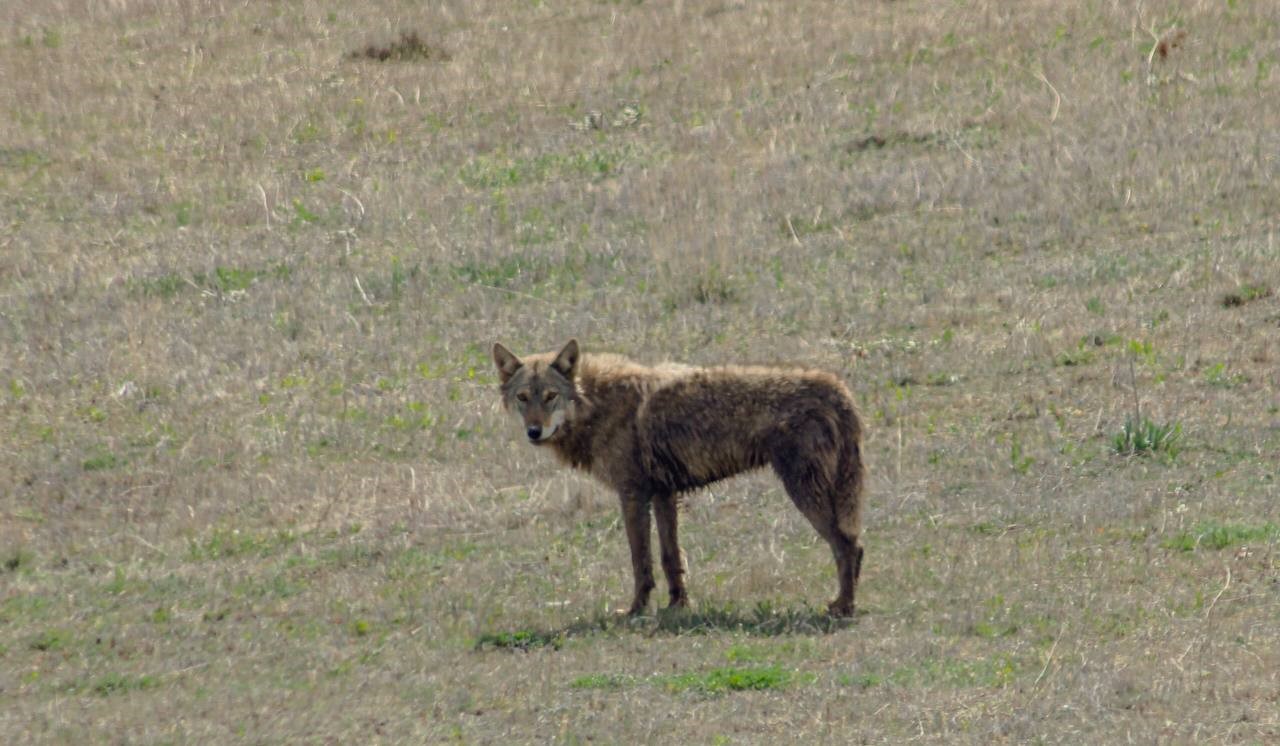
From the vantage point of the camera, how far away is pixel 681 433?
1055 centimetres

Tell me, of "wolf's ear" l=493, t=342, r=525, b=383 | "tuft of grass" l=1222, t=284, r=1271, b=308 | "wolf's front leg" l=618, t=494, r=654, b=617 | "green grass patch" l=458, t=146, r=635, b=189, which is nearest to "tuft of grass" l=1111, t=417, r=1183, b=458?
"tuft of grass" l=1222, t=284, r=1271, b=308

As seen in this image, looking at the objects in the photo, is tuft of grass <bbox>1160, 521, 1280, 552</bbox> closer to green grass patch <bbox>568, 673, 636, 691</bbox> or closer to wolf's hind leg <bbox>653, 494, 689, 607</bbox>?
wolf's hind leg <bbox>653, 494, 689, 607</bbox>

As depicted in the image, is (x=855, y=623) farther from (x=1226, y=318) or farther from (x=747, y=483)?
(x=1226, y=318)

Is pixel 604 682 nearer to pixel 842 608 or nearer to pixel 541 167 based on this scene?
pixel 842 608

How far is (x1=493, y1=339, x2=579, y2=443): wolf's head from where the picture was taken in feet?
35.2

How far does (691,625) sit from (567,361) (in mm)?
1903

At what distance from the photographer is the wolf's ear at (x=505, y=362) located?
432 inches

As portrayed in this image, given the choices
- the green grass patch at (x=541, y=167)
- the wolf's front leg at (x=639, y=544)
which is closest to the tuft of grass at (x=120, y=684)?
the wolf's front leg at (x=639, y=544)

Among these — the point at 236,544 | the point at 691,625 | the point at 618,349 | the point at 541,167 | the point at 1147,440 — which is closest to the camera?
the point at 691,625

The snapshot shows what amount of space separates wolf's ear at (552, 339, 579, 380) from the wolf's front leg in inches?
34.5

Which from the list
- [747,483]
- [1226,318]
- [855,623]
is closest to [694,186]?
[1226,318]

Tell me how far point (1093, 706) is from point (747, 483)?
5511 millimetres

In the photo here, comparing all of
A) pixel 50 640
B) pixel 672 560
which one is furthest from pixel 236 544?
pixel 672 560

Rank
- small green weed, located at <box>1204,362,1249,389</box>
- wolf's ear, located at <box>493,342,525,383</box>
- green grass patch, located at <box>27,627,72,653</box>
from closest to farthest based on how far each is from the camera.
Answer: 1. green grass patch, located at <box>27,627,72,653</box>
2. wolf's ear, located at <box>493,342,525,383</box>
3. small green weed, located at <box>1204,362,1249,389</box>
